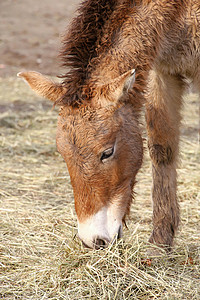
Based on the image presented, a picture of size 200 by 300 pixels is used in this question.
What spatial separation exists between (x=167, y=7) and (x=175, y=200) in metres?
1.84

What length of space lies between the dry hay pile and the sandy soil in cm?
400

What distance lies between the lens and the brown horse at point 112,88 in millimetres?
3199

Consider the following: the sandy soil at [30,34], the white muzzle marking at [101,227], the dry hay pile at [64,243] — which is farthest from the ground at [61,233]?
the sandy soil at [30,34]

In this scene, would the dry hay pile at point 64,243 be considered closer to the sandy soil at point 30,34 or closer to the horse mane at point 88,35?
the horse mane at point 88,35

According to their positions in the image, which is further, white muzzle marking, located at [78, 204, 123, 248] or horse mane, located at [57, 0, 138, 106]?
horse mane, located at [57, 0, 138, 106]

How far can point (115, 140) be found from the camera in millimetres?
3311

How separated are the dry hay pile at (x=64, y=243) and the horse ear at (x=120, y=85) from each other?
1094 millimetres

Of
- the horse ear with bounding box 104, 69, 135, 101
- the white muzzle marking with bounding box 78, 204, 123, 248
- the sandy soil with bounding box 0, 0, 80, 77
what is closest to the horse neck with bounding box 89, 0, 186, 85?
the horse ear with bounding box 104, 69, 135, 101

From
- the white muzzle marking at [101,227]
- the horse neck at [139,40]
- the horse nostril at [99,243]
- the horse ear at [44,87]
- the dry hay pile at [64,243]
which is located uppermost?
the horse neck at [139,40]

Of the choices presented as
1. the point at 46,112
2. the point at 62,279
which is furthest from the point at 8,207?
the point at 46,112

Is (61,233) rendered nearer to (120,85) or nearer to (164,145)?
(164,145)

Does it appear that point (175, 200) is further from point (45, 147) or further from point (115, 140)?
point (45, 147)

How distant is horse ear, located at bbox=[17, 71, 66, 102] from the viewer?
11.4 feet

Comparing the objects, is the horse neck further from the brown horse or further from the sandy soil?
the sandy soil
